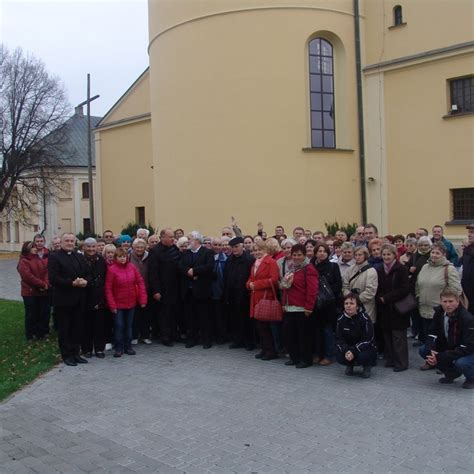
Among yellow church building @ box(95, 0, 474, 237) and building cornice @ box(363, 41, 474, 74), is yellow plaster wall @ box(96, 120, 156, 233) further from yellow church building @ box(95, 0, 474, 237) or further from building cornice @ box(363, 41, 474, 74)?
building cornice @ box(363, 41, 474, 74)

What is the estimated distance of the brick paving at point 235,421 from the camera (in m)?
5.22

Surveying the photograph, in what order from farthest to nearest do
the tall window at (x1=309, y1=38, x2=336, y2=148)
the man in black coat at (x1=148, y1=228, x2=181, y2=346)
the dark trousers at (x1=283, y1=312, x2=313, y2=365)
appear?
the tall window at (x1=309, y1=38, x2=336, y2=148)
the man in black coat at (x1=148, y1=228, x2=181, y2=346)
the dark trousers at (x1=283, y1=312, x2=313, y2=365)

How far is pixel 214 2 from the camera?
18.8 meters

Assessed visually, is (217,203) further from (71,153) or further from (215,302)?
(71,153)

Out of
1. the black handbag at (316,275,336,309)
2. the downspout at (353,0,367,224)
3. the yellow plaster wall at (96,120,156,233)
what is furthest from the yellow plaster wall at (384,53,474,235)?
the yellow plaster wall at (96,120,156,233)

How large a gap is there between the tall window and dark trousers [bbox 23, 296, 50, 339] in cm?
1112

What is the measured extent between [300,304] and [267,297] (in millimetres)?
713

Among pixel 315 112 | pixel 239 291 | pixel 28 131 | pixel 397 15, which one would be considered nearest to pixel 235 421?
pixel 239 291

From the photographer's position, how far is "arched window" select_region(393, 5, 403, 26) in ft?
64.2

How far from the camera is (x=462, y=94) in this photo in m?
18.1

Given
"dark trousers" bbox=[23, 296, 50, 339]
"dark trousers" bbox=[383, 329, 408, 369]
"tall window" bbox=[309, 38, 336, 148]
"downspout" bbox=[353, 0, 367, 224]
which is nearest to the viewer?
"dark trousers" bbox=[383, 329, 408, 369]

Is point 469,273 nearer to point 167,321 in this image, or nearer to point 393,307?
point 393,307

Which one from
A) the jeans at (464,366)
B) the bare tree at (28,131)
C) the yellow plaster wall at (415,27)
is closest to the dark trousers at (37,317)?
the jeans at (464,366)

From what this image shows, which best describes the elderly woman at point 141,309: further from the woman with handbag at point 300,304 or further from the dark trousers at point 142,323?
the woman with handbag at point 300,304
